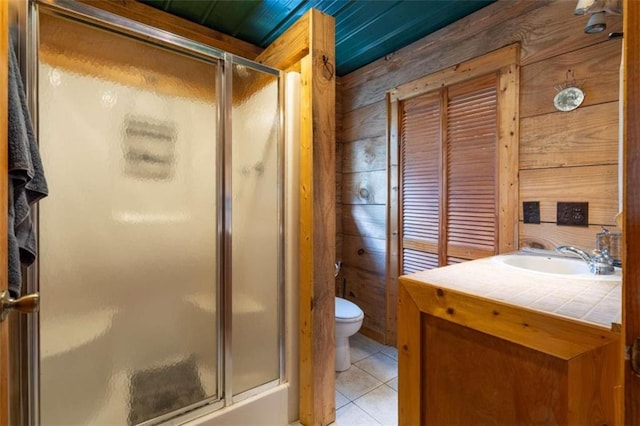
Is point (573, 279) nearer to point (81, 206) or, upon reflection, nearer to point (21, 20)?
point (81, 206)

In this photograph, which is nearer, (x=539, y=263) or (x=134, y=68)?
(x=134, y=68)

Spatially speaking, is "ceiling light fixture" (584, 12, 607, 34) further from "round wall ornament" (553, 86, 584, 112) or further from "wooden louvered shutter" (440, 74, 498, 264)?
"wooden louvered shutter" (440, 74, 498, 264)

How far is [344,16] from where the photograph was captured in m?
1.97

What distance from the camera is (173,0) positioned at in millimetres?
1828

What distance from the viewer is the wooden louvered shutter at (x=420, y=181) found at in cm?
220

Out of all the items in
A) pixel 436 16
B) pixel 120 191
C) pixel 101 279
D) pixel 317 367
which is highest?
pixel 436 16

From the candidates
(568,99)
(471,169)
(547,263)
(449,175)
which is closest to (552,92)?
(568,99)

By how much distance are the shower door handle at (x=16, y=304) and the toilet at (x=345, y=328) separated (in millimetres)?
1645

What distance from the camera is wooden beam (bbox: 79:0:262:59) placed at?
5.82 ft

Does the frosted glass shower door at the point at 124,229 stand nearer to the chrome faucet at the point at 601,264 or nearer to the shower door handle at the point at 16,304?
the shower door handle at the point at 16,304

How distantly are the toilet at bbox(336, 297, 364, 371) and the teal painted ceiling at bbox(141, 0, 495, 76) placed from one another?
1990 mm

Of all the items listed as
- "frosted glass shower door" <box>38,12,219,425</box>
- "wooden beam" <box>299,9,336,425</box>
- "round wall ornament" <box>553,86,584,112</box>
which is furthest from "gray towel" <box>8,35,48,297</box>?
"round wall ornament" <box>553,86,584,112</box>

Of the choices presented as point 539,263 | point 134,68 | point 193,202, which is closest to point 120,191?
point 193,202

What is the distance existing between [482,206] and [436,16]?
1.27 m
